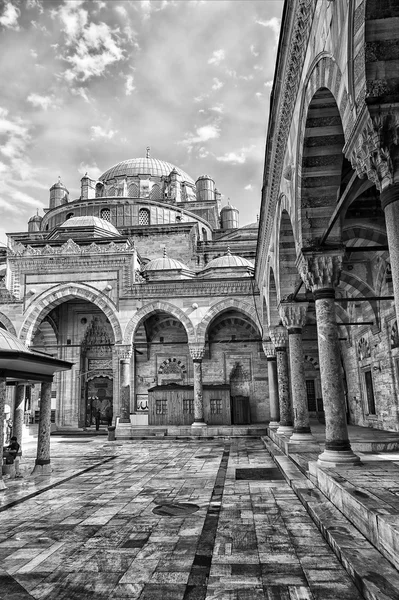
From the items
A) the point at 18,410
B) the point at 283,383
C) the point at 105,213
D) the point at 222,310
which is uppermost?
the point at 105,213

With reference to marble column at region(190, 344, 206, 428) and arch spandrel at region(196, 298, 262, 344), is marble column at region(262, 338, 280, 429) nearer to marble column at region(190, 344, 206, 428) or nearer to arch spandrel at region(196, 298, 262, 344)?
arch spandrel at region(196, 298, 262, 344)

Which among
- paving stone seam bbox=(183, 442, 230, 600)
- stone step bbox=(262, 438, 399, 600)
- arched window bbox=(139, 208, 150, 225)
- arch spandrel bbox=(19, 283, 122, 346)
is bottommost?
paving stone seam bbox=(183, 442, 230, 600)

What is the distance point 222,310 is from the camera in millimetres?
18031

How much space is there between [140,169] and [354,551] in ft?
110

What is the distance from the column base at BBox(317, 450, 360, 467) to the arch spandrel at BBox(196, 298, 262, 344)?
11.5 meters

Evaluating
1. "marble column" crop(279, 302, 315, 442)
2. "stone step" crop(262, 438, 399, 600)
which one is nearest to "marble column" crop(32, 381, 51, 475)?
"marble column" crop(279, 302, 315, 442)

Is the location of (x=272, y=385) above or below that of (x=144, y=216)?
below

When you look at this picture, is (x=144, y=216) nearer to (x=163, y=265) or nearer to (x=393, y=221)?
(x=163, y=265)

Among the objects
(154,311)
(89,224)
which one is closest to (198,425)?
(154,311)

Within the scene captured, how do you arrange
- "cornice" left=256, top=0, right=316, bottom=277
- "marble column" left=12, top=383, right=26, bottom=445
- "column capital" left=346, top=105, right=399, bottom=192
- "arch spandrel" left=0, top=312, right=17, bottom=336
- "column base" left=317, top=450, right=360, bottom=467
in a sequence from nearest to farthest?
"column capital" left=346, top=105, right=399, bottom=192
"cornice" left=256, top=0, right=316, bottom=277
"column base" left=317, top=450, right=360, bottom=467
"marble column" left=12, top=383, right=26, bottom=445
"arch spandrel" left=0, top=312, right=17, bottom=336

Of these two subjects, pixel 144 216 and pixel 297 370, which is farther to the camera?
pixel 144 216

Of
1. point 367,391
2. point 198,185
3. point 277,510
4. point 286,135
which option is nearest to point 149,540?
point 277,510

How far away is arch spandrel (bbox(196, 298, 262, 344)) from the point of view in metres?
17.8

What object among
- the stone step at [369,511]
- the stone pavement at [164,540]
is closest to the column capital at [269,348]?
the stone pavement at [164,540]
